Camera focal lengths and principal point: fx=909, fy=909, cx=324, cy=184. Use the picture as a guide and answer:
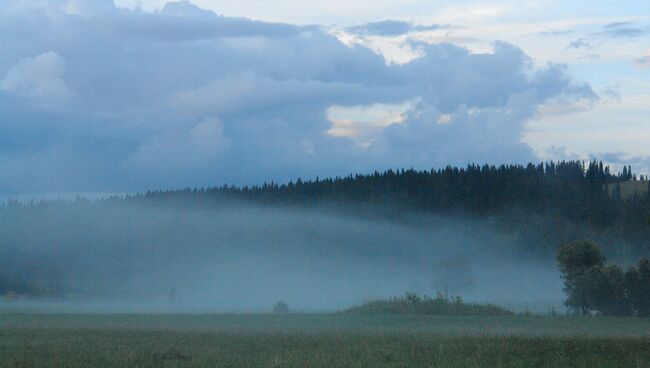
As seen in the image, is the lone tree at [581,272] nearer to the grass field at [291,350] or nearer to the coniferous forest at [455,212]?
the grass field at [291,350]

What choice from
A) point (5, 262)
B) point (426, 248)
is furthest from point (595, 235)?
point (5, 262)

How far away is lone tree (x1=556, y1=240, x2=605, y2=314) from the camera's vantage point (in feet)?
207

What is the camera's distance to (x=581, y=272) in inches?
2667

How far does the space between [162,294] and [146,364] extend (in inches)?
5039

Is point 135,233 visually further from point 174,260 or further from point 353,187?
point 353,187

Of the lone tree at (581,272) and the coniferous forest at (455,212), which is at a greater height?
the coniferous forest at (455,212)

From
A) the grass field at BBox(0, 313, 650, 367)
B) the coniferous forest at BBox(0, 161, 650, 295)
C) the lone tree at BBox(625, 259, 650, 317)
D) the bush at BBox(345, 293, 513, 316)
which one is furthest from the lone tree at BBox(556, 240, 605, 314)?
the coniferous forest at BBox(0, 161, 650, 295)

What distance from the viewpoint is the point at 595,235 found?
146 metres

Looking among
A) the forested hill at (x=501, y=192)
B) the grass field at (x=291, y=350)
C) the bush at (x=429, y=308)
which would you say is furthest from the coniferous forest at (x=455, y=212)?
the grass field at (x=291, y=350)

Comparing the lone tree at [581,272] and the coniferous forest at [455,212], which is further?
the coniferous forest at [455,212]

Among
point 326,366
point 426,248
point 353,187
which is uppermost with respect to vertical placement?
point 353,187

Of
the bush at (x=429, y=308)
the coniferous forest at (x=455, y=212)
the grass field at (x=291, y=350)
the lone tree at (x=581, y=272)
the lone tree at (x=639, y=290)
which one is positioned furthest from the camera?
the coniferous forest at (x=455, y=212)

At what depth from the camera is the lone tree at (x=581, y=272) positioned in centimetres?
6303

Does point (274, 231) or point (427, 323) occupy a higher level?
point (274, 231)
